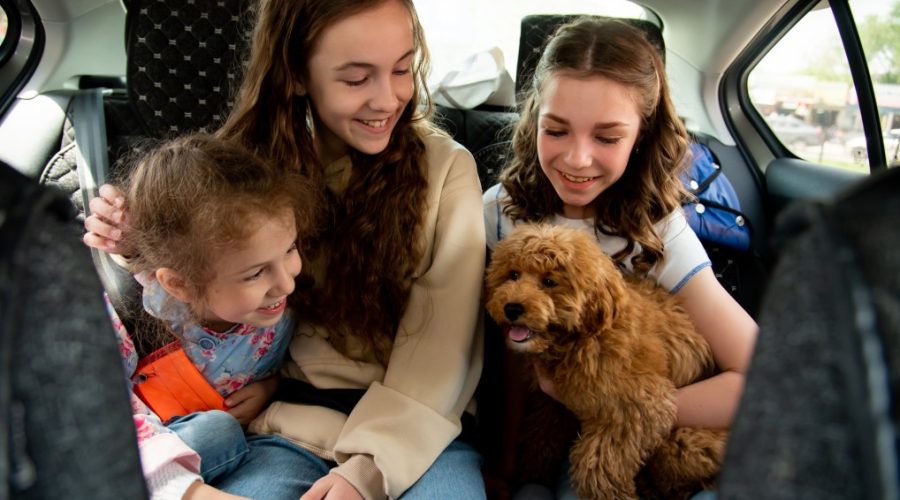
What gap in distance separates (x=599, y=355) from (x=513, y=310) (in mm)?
248

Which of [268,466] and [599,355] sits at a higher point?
[599,355]

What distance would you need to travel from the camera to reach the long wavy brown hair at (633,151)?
5.59 ft

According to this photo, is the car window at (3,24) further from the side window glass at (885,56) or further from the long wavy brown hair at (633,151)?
the side window glass at (885,56)

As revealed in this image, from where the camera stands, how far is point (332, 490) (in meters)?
1.42

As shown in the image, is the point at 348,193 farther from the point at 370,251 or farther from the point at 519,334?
the point at 519,334

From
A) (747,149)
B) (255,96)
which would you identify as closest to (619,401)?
(255,96)

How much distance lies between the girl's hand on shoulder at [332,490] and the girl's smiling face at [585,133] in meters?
0.94

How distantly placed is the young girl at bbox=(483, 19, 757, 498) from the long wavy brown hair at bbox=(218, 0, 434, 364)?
0.38 m

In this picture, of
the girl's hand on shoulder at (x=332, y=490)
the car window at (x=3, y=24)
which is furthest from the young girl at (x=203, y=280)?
the car window at (x=3, y=24)

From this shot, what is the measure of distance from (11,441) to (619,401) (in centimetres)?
126

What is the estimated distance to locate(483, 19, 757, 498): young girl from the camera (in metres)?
1.65

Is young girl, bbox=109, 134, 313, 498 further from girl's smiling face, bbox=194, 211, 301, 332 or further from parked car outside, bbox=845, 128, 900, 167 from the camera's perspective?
parked car outside, bbox=845, 128, 900, 167

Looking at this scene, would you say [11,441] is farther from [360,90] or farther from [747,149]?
[747,149]

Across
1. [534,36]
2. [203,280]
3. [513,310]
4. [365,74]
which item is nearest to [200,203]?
[203,280]
